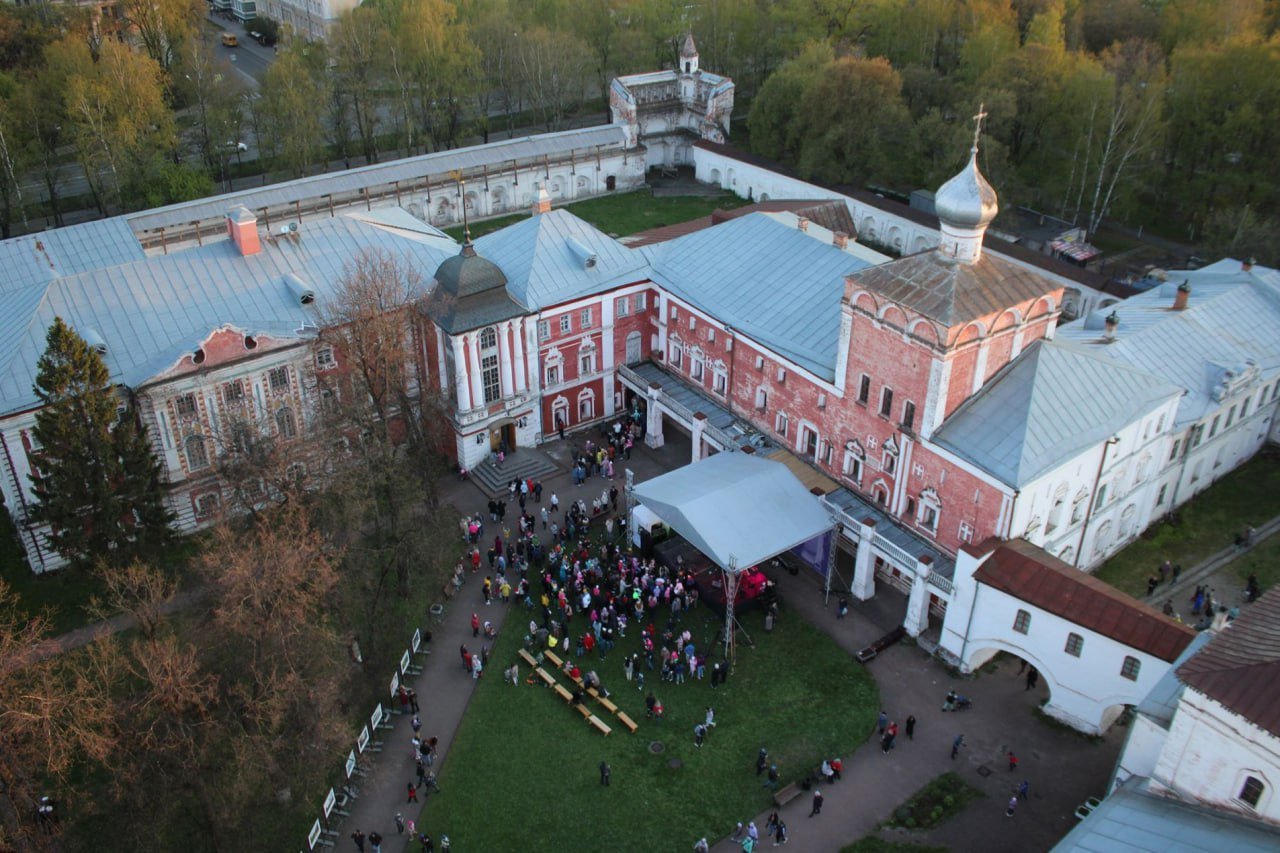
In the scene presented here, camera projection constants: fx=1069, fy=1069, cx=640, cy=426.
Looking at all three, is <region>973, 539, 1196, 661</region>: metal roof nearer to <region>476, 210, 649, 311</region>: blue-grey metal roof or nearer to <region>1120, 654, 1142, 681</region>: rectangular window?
<region>1120, 654, 1142, 681</region>: rectangular window

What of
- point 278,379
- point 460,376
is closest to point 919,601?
point 460,376

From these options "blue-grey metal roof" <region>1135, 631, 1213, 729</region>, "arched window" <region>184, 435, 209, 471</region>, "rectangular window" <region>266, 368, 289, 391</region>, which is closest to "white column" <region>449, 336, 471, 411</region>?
"rectangular window" <region>266, 368, 289, 391</region>

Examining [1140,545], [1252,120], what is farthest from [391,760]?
[1252,120]

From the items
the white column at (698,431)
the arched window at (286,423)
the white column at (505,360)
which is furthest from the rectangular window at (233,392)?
the white column at (698,431)

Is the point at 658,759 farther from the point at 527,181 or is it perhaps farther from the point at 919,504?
the point at 527,181

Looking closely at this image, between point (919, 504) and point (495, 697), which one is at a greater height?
point (919, 504)

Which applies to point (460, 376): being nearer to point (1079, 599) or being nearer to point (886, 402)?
point (886, 402)

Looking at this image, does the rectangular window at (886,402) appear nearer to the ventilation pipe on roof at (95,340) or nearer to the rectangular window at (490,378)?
the rectangular window at (490,378)
